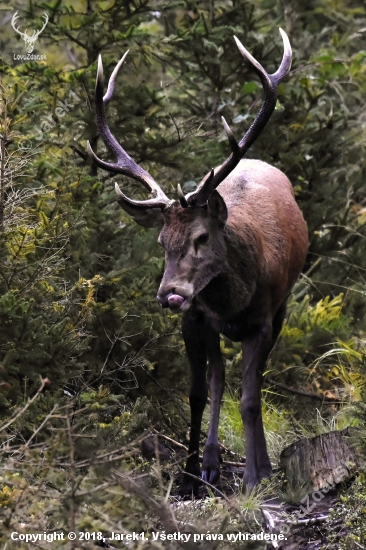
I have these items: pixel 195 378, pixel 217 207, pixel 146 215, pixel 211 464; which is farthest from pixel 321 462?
pixel 146 215

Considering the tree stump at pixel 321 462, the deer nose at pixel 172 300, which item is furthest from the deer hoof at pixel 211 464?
the deer nose at pixel 172 300

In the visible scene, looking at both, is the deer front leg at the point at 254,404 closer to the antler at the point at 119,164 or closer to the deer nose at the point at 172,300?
the deer nose at the point at 172,300

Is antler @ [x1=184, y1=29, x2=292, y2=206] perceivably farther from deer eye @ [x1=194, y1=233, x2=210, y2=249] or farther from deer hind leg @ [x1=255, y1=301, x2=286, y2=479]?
deer hind leg @ [x1=255, y1=301, x2=286, y2=479]

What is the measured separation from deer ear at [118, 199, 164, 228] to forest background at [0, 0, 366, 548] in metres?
0.48

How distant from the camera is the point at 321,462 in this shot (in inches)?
258

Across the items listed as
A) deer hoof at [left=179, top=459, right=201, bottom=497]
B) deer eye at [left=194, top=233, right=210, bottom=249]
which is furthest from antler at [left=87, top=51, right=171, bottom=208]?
deer hoof at [left=179, top=459, right=201, bottom=497]

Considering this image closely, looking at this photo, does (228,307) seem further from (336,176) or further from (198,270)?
(336,176)

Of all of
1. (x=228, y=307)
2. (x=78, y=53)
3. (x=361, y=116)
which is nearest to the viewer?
(x=228, y=307)

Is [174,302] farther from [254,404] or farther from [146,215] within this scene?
[254,404]

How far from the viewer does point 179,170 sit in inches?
357

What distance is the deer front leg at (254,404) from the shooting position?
686 cm

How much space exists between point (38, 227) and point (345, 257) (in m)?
4.67

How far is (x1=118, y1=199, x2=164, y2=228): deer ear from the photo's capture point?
269 inches

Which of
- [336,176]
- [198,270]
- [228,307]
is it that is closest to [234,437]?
[228,307]
